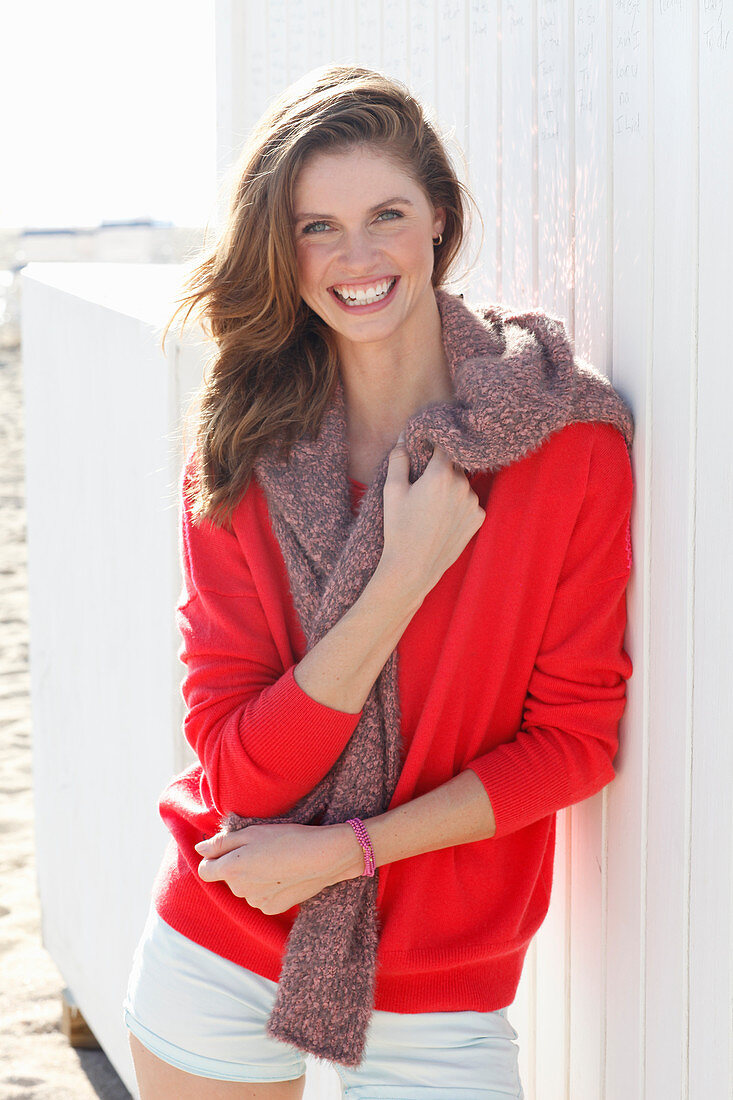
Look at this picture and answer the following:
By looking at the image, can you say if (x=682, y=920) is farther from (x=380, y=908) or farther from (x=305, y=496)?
(x=305, y=496)

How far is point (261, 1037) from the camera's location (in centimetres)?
178

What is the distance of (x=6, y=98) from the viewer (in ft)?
178

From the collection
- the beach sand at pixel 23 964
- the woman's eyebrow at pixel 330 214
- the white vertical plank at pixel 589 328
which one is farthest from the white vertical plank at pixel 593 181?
the beach sand at pixel 23 964

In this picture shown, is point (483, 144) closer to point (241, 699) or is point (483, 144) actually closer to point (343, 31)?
point (343, 31)

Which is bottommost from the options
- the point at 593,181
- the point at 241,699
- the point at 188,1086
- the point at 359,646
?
the point at 188,1086

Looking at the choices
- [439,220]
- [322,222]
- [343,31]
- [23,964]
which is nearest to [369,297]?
[322,222]

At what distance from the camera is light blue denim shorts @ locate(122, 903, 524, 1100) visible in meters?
1.69

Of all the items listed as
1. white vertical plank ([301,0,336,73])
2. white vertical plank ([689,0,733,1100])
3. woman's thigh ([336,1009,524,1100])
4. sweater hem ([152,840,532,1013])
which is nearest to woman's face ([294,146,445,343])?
white vertical plank ([689,0,733,1100])

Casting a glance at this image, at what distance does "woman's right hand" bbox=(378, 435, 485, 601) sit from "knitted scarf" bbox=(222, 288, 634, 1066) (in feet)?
0.12

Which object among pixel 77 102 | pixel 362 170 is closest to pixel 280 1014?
pixel 362 170

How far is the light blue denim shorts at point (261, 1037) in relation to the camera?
5.54 ft

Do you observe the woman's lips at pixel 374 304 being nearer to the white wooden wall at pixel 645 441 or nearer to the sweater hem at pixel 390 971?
the white wooden wall at pixel 645 441

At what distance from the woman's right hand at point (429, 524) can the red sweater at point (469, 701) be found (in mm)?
42

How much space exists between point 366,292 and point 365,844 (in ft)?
2.63
